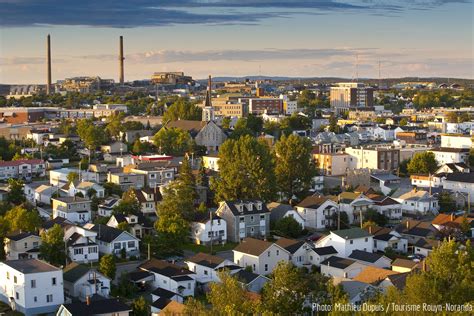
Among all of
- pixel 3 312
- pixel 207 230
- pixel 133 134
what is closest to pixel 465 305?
pixel 3 312

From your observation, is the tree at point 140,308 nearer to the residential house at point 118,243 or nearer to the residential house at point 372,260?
the residential house at point 118,243

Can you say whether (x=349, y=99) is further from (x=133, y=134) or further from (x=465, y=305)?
(x=465, y=305)

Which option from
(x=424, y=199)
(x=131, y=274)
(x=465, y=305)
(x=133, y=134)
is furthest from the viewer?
(x=133, y=134)

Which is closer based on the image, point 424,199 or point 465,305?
point 465,305

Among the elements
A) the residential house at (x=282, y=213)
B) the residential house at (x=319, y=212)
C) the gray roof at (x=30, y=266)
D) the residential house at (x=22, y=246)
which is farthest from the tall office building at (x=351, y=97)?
the gray roof at (x=30, y=266)

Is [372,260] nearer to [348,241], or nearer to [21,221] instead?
[348,241]

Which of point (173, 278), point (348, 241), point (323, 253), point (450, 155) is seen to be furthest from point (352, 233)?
point (450, 155)

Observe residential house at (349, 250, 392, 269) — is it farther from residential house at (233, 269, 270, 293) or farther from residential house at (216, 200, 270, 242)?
residential house at (216, 200, 270, 242)
